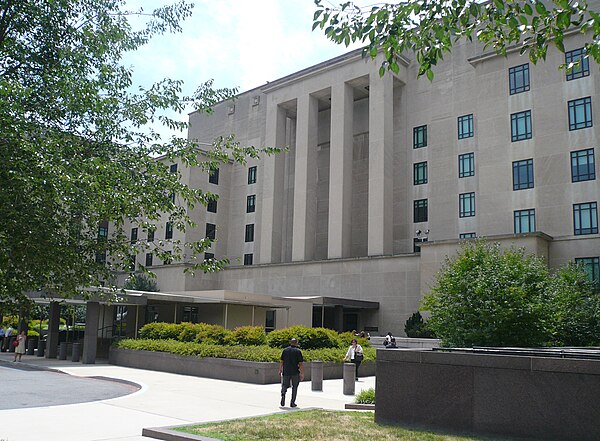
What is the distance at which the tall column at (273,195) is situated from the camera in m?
55.9

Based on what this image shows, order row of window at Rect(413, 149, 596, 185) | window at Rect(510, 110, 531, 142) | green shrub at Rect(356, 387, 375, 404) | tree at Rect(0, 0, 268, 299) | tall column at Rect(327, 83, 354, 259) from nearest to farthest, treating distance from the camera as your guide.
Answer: tree at Rect(0, 0, 268, 299)
green shrub at Rect(356, 387, 375, 404)
row of window at Rect(413, 149, 596, 185)
window at Rect(510, 110, 531, 142)
tall column at Rect(327, 83, 354, 259)

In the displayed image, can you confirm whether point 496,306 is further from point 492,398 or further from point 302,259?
point 302,259

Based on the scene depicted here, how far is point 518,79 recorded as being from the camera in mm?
43781

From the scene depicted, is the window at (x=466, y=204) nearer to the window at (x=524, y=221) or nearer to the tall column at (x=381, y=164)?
the window at (x=524, y=221)

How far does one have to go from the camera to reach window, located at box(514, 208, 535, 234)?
41.5 m

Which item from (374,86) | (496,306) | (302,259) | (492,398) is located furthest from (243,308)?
(492,398)

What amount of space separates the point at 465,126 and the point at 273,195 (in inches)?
751

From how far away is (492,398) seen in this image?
1116cm

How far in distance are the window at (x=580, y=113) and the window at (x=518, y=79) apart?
12.2ft

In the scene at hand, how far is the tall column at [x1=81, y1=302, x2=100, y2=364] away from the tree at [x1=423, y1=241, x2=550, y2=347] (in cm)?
1694

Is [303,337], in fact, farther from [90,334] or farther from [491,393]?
[491,393]

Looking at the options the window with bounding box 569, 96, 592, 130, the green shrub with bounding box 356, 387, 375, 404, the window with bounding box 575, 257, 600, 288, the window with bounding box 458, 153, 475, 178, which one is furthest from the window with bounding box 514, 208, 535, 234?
the green shrub with bounding box 356, 387, 375, 404

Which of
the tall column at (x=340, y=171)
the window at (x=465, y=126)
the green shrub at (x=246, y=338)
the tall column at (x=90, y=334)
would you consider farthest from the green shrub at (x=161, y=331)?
the window at (x=465, y=126)

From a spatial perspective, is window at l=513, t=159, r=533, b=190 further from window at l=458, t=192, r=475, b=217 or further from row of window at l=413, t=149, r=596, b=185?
window at l=458, t=192, r=475, b=217
